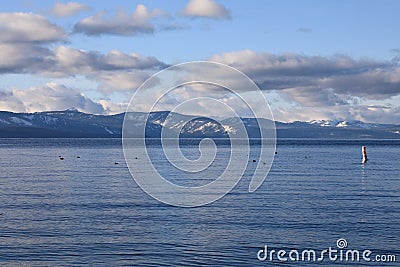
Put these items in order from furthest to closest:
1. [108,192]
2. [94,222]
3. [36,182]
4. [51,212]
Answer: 1. [36,182]
2. [108,192]
3. [51,212]
4. [94,222]

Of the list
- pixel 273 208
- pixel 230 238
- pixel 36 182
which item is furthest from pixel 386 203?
pixel 36 182

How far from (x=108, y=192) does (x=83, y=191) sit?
289 cm

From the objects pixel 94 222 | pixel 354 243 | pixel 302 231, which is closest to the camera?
pixel 354 243

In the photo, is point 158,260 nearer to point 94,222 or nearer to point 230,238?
point 230,238

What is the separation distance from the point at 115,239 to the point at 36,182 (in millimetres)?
42539

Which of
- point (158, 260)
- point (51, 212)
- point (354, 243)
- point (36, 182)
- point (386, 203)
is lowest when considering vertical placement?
point (158, 260)

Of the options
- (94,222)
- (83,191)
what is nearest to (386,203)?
(94,222)

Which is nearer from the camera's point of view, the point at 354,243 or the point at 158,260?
the point at 158,260

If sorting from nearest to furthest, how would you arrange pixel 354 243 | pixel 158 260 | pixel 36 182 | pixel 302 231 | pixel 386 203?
pixel 158 260 → pixel 354 243 → pixel 302 231 → pixel 386 203 → pixel 36 182

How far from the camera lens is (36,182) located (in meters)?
80.1

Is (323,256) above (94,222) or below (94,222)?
below

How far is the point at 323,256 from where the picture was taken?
119ft

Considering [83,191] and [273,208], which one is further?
[83,191]

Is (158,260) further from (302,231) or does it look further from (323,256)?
(302,231)
